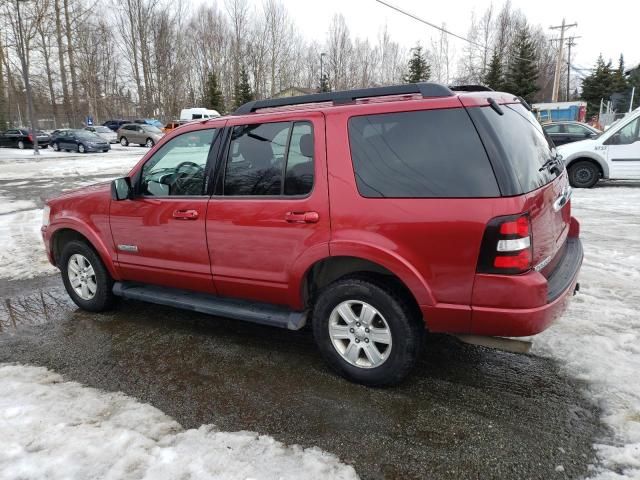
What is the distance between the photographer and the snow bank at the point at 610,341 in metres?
2.64

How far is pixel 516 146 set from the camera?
9.47 feet

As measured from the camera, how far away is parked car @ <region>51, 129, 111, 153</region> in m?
30.4

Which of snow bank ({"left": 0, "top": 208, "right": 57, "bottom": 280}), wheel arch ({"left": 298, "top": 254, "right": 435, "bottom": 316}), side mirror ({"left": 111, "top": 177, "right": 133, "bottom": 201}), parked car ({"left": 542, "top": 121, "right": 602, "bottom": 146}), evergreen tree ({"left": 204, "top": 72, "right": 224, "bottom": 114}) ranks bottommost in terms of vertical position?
snow bank ({"left": 0, "top": 208, "right": 57, "bottom": 280})

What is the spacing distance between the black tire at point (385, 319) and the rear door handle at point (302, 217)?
467 millimetres

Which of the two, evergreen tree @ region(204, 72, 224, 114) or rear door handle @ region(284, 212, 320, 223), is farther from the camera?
evergreen tree @ region(204, 72, 224, 114)

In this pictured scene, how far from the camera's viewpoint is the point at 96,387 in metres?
3.40

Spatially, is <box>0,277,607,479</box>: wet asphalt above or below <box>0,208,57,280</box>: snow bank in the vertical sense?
below

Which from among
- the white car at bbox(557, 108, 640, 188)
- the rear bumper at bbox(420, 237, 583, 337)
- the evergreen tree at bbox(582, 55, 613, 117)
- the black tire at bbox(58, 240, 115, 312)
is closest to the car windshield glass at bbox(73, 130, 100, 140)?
the white car at bbox(557, 108, 640, 188)

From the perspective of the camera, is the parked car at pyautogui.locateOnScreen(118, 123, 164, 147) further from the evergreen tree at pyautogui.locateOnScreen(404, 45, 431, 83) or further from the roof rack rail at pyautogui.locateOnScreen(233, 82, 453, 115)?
the roof rack rail at pyautogui.locateOnScreen(233, 82, 453, 115)

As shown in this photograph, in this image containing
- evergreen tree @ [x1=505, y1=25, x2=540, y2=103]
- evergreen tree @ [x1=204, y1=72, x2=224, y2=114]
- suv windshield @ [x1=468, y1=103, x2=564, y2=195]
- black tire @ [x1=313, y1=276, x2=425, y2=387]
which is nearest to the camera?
suv windshield @ [x1=468, y1=103, x2=564, y2=195]

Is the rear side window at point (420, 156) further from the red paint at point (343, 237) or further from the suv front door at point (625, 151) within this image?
the suv front door at point (625, 151)

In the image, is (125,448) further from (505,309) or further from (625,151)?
(625,151)

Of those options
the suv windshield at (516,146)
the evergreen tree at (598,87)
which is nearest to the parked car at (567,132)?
the suv windshield at (516,146)

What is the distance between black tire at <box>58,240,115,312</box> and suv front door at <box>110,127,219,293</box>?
355 millimetres
